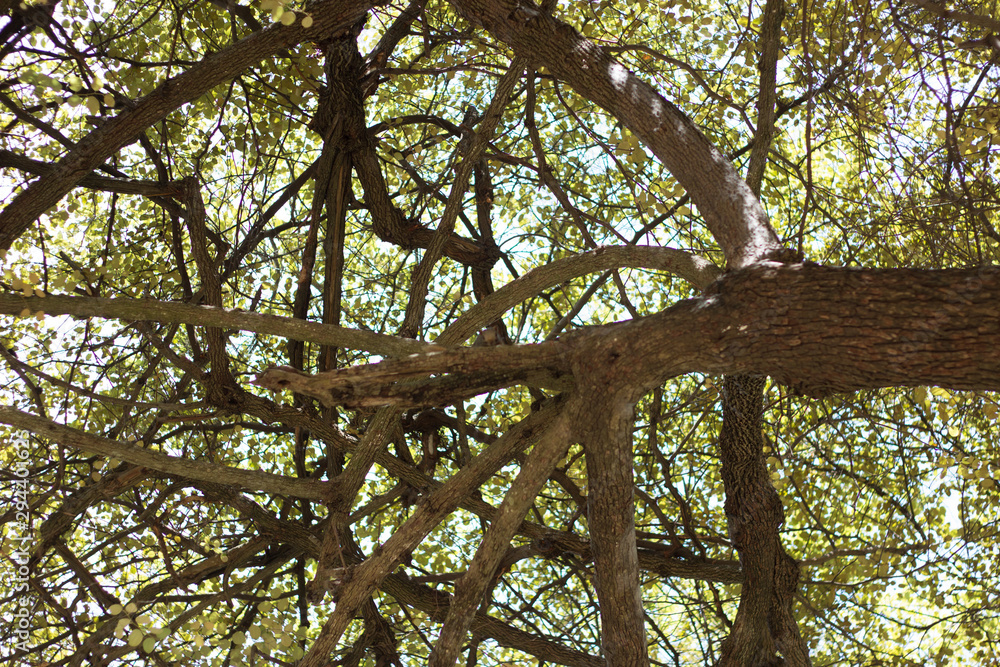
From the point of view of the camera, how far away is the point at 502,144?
16.9ft

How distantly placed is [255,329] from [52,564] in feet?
10.4

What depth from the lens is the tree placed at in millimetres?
2279

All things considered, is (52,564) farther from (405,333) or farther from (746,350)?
(746,350)

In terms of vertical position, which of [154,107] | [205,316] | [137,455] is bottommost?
[137,455]

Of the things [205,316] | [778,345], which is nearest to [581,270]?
[778,345]

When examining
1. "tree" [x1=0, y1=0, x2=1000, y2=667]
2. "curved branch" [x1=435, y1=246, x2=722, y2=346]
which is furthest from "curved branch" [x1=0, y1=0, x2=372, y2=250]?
"curved branch" [x1=435, y1=246, x2=722, y2=346]

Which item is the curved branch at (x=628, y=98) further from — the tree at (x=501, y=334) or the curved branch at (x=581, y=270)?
the curved branch at (x=581, y=270)

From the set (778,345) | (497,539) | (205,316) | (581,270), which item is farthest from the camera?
(581,270)

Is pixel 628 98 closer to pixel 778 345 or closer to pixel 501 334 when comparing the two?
pixel 778 345

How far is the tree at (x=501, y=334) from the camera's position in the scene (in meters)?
2.28

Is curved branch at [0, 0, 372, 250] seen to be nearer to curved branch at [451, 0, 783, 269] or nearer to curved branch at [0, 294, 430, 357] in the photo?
curved branch at [0, 294, 430, 357]

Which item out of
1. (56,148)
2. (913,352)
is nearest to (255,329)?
(913,352)

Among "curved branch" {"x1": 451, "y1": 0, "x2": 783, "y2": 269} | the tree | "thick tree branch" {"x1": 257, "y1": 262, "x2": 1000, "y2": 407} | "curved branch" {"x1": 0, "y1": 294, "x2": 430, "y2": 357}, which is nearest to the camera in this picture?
"thick tree branch" {"x1": 257, "y1": 262, "x2": 1000, "y2": 407}

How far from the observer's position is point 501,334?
13.4 feet
